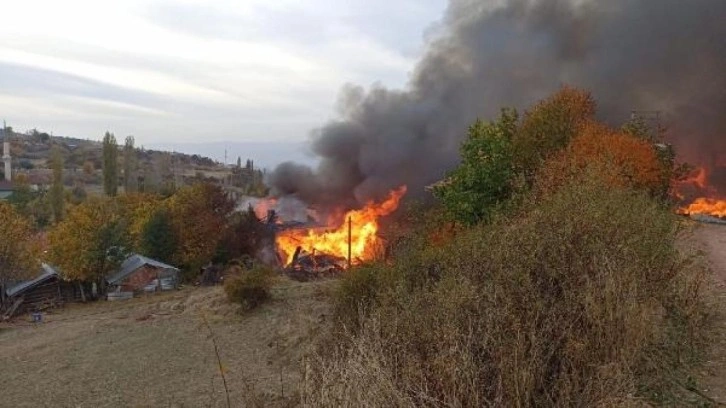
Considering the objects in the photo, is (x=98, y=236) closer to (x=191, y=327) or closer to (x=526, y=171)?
(x=191, y=327)

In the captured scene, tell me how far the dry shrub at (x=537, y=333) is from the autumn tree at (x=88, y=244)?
29.8 meters

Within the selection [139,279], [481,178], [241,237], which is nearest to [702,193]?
[481,178]

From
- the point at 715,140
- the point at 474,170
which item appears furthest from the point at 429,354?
the point at 715,140

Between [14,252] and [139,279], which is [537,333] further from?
[14,252]

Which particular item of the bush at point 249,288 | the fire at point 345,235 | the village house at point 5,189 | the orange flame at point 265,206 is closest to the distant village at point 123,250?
the fire at point 345,235

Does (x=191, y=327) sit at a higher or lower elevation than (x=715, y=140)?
lower

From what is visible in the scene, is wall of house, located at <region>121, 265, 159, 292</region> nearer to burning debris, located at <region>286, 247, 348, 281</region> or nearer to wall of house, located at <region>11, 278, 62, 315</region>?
wall of house, located at <region>11, 278, 62, 315</region>

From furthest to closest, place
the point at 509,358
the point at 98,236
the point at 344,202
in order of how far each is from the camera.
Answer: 1. the point at 344,202
2. the point at 98,236
3. the point at 509,358

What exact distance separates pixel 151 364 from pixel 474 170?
41.4 feet

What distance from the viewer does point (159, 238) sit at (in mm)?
36781

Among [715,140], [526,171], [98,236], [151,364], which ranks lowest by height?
[151,364]

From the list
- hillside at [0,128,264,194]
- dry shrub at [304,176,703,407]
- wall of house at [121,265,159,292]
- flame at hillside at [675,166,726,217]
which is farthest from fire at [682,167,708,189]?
hillside at [0,128,264,194]

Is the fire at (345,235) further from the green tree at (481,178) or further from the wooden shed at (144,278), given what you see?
the green tree at (481,178)

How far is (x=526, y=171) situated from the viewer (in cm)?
2195
